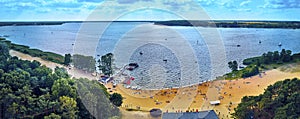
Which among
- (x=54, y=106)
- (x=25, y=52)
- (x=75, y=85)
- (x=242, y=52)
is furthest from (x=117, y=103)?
(x=242, y=52)

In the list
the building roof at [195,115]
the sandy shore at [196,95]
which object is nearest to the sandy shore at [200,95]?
the sandy shore at [196,95]

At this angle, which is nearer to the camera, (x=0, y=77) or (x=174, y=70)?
(x=0, y=77)

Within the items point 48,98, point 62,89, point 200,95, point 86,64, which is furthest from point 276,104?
point 86,64

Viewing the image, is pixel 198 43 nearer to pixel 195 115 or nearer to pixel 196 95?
pixel 196 95

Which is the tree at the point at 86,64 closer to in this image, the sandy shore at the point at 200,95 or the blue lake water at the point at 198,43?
the sandy shore at the point at 200,95

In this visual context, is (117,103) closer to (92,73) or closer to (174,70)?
(92,73)
